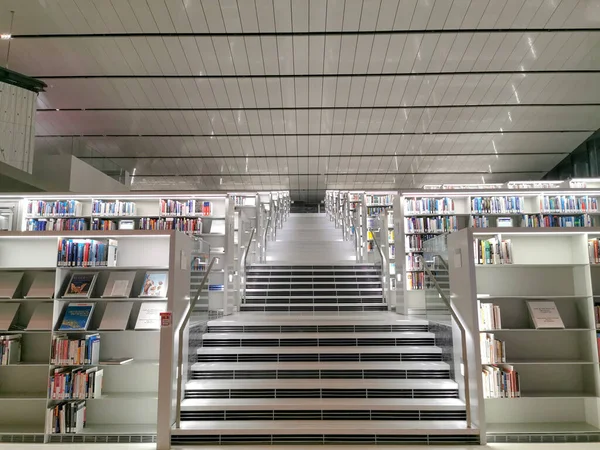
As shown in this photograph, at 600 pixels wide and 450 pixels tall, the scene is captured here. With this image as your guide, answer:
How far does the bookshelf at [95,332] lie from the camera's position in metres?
4.29

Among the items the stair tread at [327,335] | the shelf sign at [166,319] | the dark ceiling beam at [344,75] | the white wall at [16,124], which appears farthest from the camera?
the dark ceiling beam at [344,75]

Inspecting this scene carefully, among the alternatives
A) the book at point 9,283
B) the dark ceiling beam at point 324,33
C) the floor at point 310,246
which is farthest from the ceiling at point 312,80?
the book at point 9,283

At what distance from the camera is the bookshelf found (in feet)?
14.1

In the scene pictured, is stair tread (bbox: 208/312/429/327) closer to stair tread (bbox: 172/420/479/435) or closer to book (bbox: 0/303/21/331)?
stair tread (bbox: 172/420/479/435)

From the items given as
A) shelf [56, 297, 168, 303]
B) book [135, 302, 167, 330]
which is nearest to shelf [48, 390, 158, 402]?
book [135, 302, 167, 330]

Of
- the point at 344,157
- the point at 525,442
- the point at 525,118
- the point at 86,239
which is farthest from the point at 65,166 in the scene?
the point at 525,118

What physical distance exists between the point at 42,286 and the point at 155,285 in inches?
41.7

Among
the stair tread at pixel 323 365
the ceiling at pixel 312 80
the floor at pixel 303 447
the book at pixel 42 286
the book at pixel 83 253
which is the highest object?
the ceiling at pixel 312 80

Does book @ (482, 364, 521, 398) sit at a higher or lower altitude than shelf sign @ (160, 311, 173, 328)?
lower

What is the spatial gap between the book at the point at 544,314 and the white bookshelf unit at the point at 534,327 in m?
0.05

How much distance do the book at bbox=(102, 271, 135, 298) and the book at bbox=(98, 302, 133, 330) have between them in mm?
122

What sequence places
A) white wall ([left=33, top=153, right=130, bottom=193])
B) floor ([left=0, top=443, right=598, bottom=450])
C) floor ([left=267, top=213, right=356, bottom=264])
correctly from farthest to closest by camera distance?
floor ([left=267, top=213, right=356, bottom=264])
white wall ([left=33, top=153, right=130, bottom=193])
floor ([left=0, top=443, right=598, bottom=450])

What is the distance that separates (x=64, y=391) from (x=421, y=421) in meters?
3.15

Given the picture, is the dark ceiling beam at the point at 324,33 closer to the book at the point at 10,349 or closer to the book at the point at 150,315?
the book at the point at 150,315
